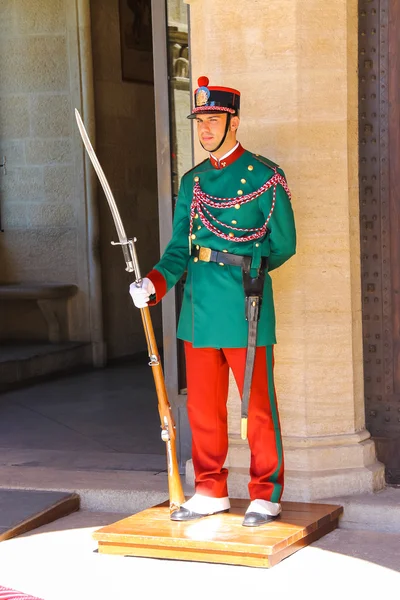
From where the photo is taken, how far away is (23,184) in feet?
31.5

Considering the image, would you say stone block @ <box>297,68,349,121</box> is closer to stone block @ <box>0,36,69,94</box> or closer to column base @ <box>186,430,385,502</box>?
column base @ <box>186,430,385,502</box>

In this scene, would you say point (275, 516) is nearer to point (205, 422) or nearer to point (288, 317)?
point (205, 422)

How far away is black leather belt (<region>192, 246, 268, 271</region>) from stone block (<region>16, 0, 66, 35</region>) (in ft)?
16.7

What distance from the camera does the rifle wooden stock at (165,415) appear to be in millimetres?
4676

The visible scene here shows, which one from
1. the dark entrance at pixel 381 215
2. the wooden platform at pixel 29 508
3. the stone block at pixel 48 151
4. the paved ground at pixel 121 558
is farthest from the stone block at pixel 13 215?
the dark entrance at pixel 381 215

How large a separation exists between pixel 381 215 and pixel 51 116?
184 inches

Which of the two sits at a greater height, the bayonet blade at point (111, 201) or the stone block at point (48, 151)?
the stone block at point (48, 151)

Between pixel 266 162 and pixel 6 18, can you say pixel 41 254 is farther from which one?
pixel 266 162

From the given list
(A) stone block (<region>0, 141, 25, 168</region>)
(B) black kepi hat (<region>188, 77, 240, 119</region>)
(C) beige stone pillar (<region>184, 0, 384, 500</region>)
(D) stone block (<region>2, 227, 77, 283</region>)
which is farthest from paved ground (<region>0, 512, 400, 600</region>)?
(A) stone block (<region>0, 141, 25, 168</region>)

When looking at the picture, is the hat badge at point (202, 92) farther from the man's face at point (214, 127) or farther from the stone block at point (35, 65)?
the stone block at point (35, 65)

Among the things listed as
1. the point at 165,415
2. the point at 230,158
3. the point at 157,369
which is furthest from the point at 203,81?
the point at 165,415

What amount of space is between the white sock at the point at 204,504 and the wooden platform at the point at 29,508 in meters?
0.71

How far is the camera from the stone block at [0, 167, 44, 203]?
31.4ft

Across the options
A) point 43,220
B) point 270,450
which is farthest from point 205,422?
point 43,220
